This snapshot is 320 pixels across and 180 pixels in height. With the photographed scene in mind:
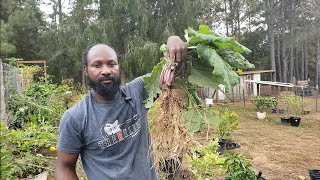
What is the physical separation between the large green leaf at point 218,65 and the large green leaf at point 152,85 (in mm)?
291

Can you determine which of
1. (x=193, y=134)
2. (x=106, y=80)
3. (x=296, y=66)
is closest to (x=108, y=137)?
→ (x=106, y=80)

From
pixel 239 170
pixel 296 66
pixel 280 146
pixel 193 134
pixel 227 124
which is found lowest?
pixel 280 146

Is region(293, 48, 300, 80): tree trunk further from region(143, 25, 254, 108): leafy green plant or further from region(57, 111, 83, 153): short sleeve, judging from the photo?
region(57, 111, 83, 153): short sleeve

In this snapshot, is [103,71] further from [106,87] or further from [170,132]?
[170,132]

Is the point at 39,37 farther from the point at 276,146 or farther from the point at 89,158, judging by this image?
the point at 89,158

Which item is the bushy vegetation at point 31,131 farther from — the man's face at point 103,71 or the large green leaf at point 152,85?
the large green leaf at point 152,85

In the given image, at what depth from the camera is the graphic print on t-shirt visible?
190cm

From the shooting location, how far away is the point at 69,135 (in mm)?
1839

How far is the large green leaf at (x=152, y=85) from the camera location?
1985mm

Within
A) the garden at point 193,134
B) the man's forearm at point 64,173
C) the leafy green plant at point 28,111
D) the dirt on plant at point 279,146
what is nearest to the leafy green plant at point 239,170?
the garden at point 193,134

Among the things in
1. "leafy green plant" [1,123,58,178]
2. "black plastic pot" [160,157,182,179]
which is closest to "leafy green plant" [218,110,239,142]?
"leafy green plant" [1,123,58,178]

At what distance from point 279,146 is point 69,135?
729 cm

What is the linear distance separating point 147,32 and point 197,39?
48.4 ft

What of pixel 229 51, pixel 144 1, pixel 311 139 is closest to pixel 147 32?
pixel 144 1
